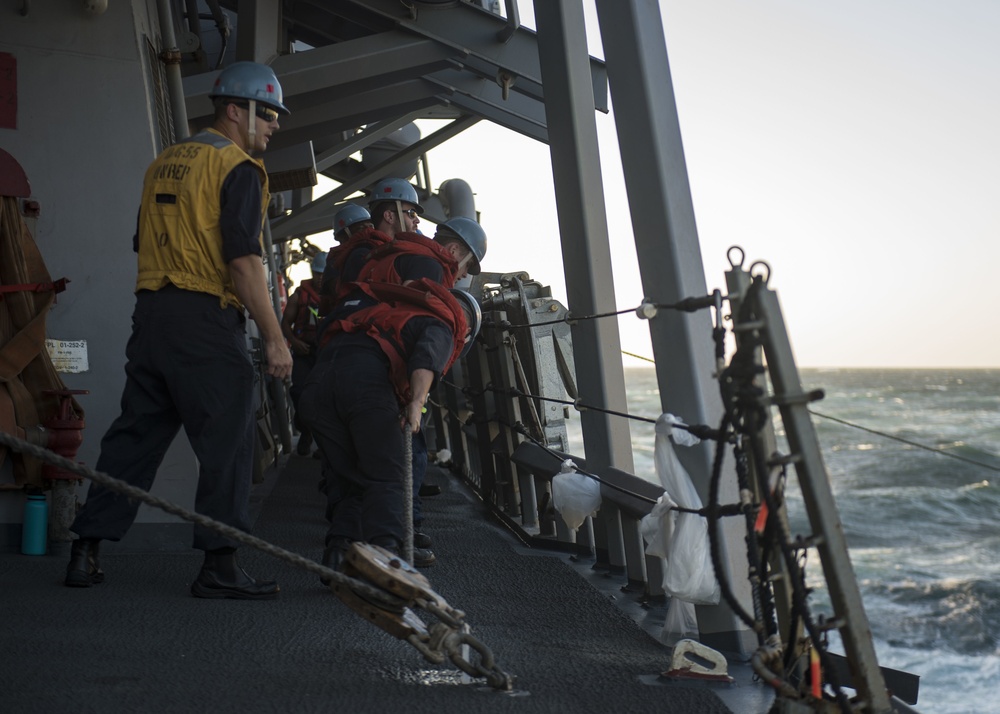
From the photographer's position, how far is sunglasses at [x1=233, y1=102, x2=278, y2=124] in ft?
12.2

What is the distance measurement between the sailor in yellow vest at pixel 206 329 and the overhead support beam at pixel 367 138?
7787 millimetres

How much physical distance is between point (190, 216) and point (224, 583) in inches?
53.0

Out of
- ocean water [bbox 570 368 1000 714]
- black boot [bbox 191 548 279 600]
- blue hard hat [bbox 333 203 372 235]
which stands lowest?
ocean water [bbox 570 368 1000 714]

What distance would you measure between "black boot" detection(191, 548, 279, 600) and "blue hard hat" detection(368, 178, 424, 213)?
241 cm

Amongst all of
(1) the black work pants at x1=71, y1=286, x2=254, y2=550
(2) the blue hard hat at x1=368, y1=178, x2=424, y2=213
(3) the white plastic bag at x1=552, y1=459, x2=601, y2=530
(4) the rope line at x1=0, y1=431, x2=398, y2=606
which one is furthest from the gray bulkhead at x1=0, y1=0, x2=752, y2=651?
(4) the rope line at x1=0, y1=431, x2=398, y2=606

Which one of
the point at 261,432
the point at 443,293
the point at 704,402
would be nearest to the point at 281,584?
the point at 443,293

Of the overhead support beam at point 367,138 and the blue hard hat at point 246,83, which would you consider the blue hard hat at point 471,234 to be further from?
the overhead support beam at point 367,138

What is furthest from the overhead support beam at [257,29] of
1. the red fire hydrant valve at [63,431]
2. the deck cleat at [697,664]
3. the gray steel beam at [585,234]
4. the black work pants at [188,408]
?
the deck cleat at [697,664]

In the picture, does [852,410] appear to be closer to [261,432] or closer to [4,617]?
[261,432]

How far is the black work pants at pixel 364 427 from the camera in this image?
12.1 ft

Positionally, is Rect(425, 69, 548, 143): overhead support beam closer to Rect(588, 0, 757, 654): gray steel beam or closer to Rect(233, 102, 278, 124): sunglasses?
Rect(233, 102, 278, 124): sunglasses

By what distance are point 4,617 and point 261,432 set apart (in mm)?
5556

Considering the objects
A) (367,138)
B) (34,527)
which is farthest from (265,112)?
(367,138)

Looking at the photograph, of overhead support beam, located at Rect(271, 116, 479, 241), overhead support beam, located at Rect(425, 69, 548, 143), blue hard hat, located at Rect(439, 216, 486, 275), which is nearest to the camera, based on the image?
blue hard hat, located at Rect(439, 216, 486, 275)
